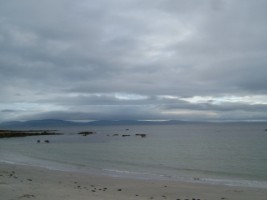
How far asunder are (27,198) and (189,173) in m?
17.5

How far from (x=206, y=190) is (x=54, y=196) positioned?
9.18 metres

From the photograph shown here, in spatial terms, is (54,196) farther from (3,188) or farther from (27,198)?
(3,188)

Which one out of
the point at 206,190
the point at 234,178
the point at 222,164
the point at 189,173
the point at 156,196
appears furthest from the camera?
the point at 222,164

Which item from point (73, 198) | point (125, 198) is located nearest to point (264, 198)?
point (125, 198)

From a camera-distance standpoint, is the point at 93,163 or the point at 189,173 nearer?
the point at 189,173

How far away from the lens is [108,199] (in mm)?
13680

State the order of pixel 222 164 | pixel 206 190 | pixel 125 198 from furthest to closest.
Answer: pixel 222 164 → pixel 206 190 → pixel 125 198

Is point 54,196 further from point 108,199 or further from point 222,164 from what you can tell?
point 222,164

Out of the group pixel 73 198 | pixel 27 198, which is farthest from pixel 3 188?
pixel 73 198

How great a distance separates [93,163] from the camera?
33.5 metres

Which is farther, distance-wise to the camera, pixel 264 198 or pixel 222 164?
pixel 222 164

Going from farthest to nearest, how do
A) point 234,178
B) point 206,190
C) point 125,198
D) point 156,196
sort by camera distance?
point 234,178 → point 206,190 → point 156,196 → point 125,198

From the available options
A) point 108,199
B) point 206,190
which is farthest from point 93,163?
point 108,199

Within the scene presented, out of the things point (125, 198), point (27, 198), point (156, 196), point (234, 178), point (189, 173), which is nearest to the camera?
point (27, 198)
